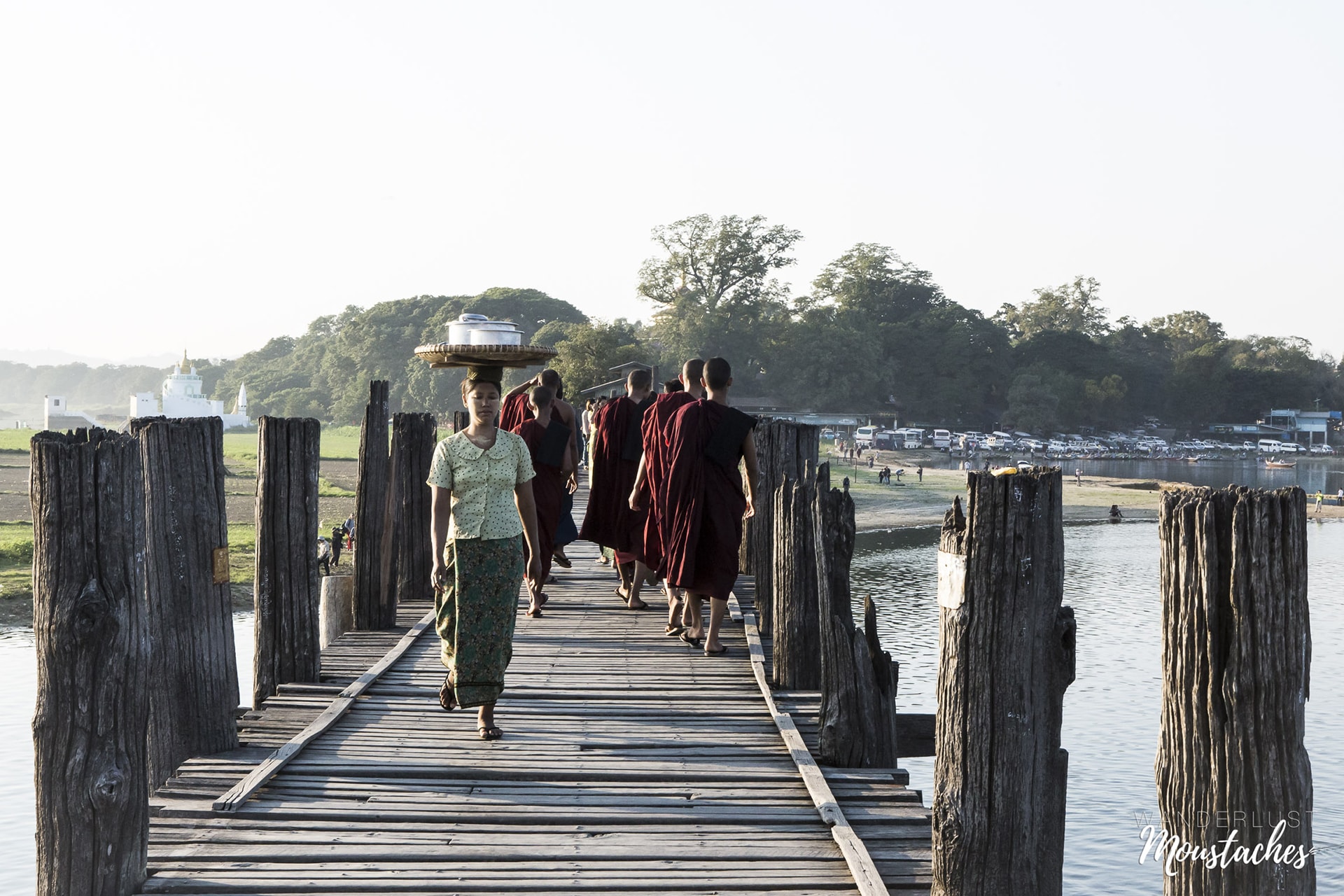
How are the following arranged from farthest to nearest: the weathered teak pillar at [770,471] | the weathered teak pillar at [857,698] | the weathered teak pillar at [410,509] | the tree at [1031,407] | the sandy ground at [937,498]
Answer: the tree at [1031,407]
the sandy ground at [937,498]
the weathered teak pillar at [410,509]
the weathered teak pillar at [770,471]
the weathered teak pillar at [857,698]

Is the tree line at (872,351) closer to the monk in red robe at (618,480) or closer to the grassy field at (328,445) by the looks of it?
the grassy field at (328,445)

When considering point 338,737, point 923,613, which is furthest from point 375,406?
point 923,613

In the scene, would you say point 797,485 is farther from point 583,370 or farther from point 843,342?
point 843,342

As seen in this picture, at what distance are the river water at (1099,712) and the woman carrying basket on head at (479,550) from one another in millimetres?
4582

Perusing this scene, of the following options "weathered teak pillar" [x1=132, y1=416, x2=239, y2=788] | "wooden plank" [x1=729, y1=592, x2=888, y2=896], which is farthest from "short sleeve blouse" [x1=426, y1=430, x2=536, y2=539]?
"wooden plank" [x1=729, y1=592, x2=888, y2=896]

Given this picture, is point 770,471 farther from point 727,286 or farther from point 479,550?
point 727,286

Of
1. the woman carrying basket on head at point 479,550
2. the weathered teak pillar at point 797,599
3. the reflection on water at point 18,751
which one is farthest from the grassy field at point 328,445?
the woman carrying basket on head at point 479,550

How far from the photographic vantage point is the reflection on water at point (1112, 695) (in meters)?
9.69

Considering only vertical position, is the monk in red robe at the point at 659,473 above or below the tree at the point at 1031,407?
below

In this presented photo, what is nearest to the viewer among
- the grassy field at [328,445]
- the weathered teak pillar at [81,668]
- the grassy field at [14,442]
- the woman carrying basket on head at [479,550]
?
the weathered teak pillar at [81,668]

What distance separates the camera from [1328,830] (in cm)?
1000

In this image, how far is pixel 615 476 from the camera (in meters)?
8.26

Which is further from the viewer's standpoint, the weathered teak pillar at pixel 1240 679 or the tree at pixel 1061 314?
the tree at pixel 1061 314

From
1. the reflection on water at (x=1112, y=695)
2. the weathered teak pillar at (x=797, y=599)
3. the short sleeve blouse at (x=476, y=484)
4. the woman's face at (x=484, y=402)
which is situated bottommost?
the reflection on water at (x=1112, y=695)
